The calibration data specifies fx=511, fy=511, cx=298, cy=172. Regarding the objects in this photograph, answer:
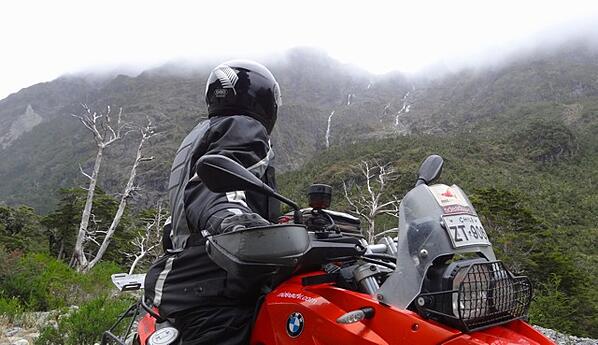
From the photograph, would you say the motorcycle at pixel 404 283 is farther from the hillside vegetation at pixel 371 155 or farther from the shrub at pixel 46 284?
the shrub at pixel 46 284

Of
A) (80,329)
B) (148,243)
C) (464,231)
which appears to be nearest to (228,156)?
(464,231)

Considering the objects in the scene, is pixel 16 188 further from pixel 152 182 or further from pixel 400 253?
pixel 400 253

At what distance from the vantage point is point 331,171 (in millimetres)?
68812

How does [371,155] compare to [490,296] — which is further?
[371,155]

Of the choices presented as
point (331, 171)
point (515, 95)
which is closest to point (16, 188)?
point (331, 171)

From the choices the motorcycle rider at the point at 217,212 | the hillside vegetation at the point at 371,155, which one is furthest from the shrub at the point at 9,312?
the motorcycle rider at the point at 217,212

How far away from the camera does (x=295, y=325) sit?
1.61 metres

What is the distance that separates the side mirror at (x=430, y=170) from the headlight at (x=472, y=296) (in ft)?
1.25

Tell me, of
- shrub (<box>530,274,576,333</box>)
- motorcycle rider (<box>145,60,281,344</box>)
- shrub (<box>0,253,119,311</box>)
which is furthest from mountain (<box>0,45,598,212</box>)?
motorcycle rider (<box>145,60,281,344</box>)

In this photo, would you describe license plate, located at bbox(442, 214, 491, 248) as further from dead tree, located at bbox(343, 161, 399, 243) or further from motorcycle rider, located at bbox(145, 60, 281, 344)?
dead tree, located at bbox(343, 161, 399, 243)

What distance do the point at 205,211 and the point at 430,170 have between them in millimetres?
796

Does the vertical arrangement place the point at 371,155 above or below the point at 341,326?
below

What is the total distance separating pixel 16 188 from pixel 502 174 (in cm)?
9951

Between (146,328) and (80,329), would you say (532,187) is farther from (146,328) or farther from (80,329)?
(146,328)
